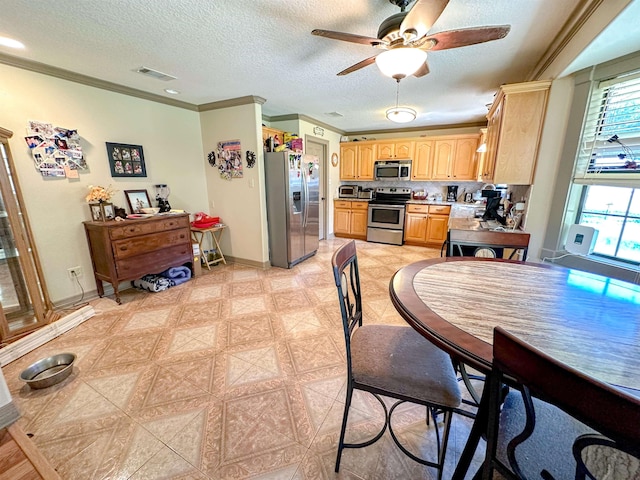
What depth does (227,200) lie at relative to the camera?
13.0ft

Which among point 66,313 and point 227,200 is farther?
point 227,200

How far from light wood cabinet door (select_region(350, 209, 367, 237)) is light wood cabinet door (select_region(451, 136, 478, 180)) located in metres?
1.92

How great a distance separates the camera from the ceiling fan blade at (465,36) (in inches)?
53.5

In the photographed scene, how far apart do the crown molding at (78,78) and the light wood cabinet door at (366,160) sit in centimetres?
352

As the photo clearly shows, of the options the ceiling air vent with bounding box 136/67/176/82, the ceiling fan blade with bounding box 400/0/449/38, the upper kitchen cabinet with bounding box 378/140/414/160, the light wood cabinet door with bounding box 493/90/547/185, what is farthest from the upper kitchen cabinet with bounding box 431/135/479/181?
the ceiling air vent with bounding box 136/67/176/82

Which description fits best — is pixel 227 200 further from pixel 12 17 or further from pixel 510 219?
pixel 510 219

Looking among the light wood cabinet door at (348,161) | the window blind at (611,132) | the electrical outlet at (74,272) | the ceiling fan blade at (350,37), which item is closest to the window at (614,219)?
the window blind at (611,132)

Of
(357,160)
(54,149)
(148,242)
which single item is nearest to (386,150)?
(357,160)

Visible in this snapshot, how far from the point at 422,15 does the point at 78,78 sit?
331 centimetres

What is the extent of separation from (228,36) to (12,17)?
1359 mm

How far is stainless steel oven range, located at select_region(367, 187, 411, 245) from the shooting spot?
5164 mm

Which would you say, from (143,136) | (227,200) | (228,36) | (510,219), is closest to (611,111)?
(510,219)

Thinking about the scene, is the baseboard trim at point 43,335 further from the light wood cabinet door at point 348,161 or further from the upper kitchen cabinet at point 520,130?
the light wood cabinet door at point 348,161

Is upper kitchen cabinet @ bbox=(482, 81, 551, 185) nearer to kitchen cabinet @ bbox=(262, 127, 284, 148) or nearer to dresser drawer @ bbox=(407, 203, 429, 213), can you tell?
dresser drawer @ bbox=(407, 203, 429, 213)
